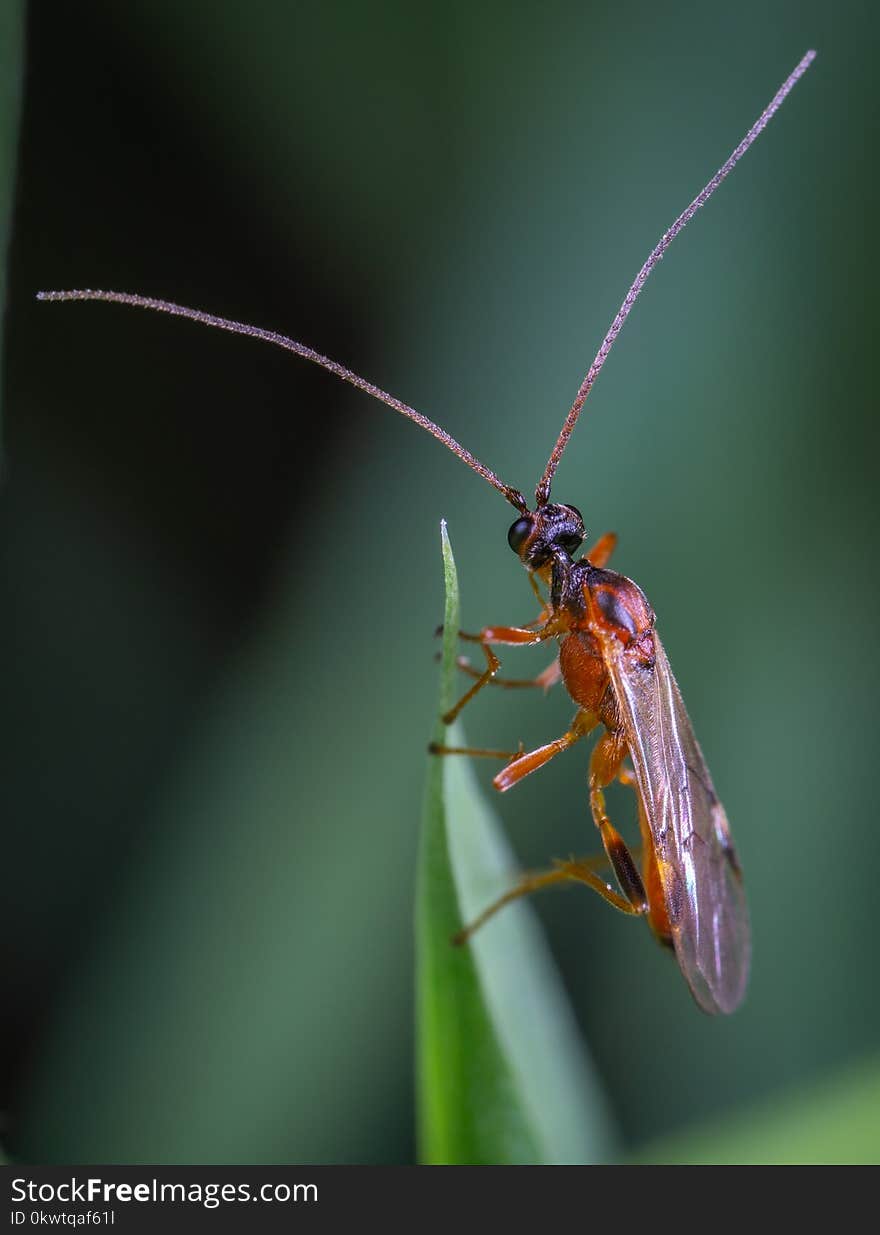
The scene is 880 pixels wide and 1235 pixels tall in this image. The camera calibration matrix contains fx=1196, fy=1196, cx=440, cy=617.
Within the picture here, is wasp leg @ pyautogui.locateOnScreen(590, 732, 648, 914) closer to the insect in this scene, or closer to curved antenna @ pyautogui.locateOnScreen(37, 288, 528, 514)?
the insect

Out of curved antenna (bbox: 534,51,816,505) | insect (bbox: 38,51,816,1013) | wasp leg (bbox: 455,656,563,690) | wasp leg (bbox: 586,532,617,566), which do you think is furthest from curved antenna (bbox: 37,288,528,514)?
wasp leg (bbox: 455,656,563,690)

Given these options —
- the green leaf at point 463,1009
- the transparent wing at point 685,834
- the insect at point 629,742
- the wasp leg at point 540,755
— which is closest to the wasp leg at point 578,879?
the insect at point 629,742

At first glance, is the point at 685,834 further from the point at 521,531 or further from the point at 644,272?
the point at 644,272

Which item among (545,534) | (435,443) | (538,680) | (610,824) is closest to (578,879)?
(610,824)

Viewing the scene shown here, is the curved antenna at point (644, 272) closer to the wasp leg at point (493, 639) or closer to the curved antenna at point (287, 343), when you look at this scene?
the curved antenna at point (287, 343)

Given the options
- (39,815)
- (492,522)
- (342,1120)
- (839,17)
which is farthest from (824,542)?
(39,815)

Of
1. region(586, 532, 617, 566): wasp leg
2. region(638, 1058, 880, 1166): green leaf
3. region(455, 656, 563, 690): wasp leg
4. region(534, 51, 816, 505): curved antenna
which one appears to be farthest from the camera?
region(586, 532, 617, 566): wasp leg
